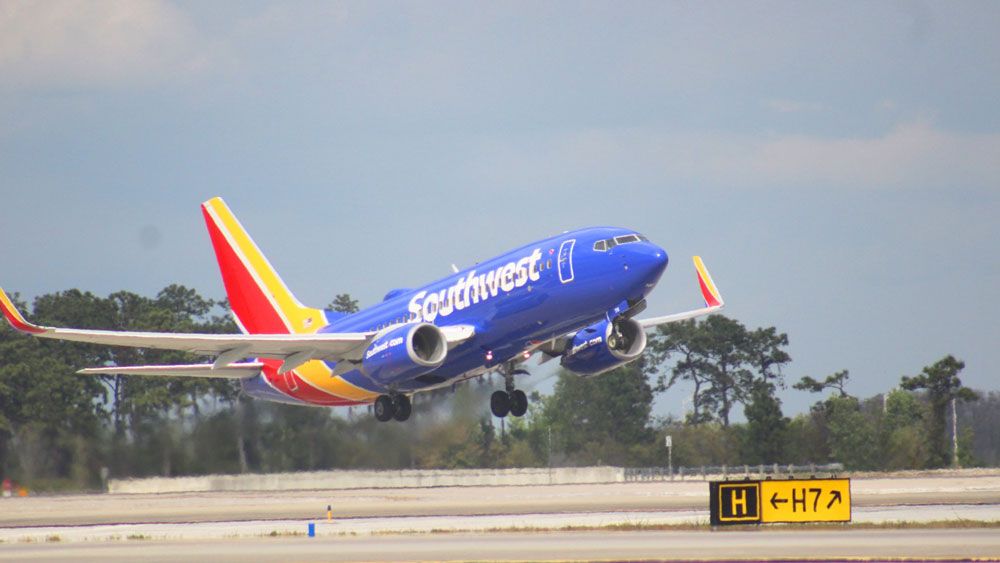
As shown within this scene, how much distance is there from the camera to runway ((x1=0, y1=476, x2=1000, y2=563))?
109ft

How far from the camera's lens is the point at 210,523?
153 ft

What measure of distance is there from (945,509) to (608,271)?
42.1 feet

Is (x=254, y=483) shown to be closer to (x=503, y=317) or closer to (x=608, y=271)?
(x=503, y=317)

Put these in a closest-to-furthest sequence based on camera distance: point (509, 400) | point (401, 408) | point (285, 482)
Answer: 1. point (401, 408)
2. point (509, 400)
3. point (285, 482)

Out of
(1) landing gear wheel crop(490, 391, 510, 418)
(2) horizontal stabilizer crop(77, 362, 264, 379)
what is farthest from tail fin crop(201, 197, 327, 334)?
(1) landing gear wheel crop(490, 391, 510, 418)

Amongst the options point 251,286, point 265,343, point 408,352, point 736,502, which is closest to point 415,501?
point 265,343

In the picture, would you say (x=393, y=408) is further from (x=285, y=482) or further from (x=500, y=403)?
(x=285, y=482)

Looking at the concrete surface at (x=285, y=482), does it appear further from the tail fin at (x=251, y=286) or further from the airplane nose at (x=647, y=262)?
the airplane nose at (x=647, y=262)

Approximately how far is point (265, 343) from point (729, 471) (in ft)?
128

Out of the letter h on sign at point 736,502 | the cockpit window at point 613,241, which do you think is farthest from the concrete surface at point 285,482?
the letter h on sign at point 736,502

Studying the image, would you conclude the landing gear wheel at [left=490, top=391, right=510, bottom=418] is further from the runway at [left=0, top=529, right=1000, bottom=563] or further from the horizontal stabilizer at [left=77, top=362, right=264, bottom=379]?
the runway at [left=0, top=529, right=1000, bottom=563]

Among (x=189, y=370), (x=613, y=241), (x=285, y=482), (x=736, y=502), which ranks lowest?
(x=736, y=502)

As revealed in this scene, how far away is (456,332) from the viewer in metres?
48.3

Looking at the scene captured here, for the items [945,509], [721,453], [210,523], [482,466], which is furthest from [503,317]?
[721,453]
